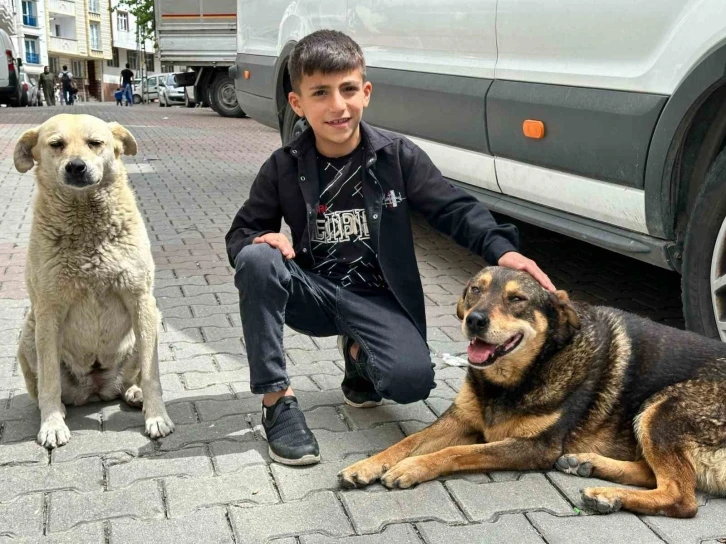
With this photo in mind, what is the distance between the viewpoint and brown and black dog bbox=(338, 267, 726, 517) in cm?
280

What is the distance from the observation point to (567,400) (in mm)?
3000

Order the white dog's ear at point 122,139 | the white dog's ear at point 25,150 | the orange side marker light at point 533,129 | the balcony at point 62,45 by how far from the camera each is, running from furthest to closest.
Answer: the balcony at point 62,45 → the orange side marker light at point 533,129 → the white dog's ear at point 122,139 → the white dog's ear at point 25,150

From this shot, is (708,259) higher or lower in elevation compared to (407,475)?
higher

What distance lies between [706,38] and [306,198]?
1811 mm

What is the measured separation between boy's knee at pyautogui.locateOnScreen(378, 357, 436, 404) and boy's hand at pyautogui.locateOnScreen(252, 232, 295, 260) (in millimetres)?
650

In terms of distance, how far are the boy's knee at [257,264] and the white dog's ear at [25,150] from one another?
106 centimetres

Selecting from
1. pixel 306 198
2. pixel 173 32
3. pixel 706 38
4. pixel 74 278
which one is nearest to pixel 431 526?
pixel 306 198

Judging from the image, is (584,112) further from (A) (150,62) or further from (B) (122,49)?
(A) (150,62)

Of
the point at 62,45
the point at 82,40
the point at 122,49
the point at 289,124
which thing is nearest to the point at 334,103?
the point at 289,124

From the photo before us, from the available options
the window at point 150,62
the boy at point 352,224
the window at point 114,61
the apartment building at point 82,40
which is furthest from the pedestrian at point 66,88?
the boy at point 352,224

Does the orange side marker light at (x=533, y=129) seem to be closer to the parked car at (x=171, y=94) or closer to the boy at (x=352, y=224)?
the boy at (x=352, y=224)

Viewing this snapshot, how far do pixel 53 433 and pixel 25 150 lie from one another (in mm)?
1224

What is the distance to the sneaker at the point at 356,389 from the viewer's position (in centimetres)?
364

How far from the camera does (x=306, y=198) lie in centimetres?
342
